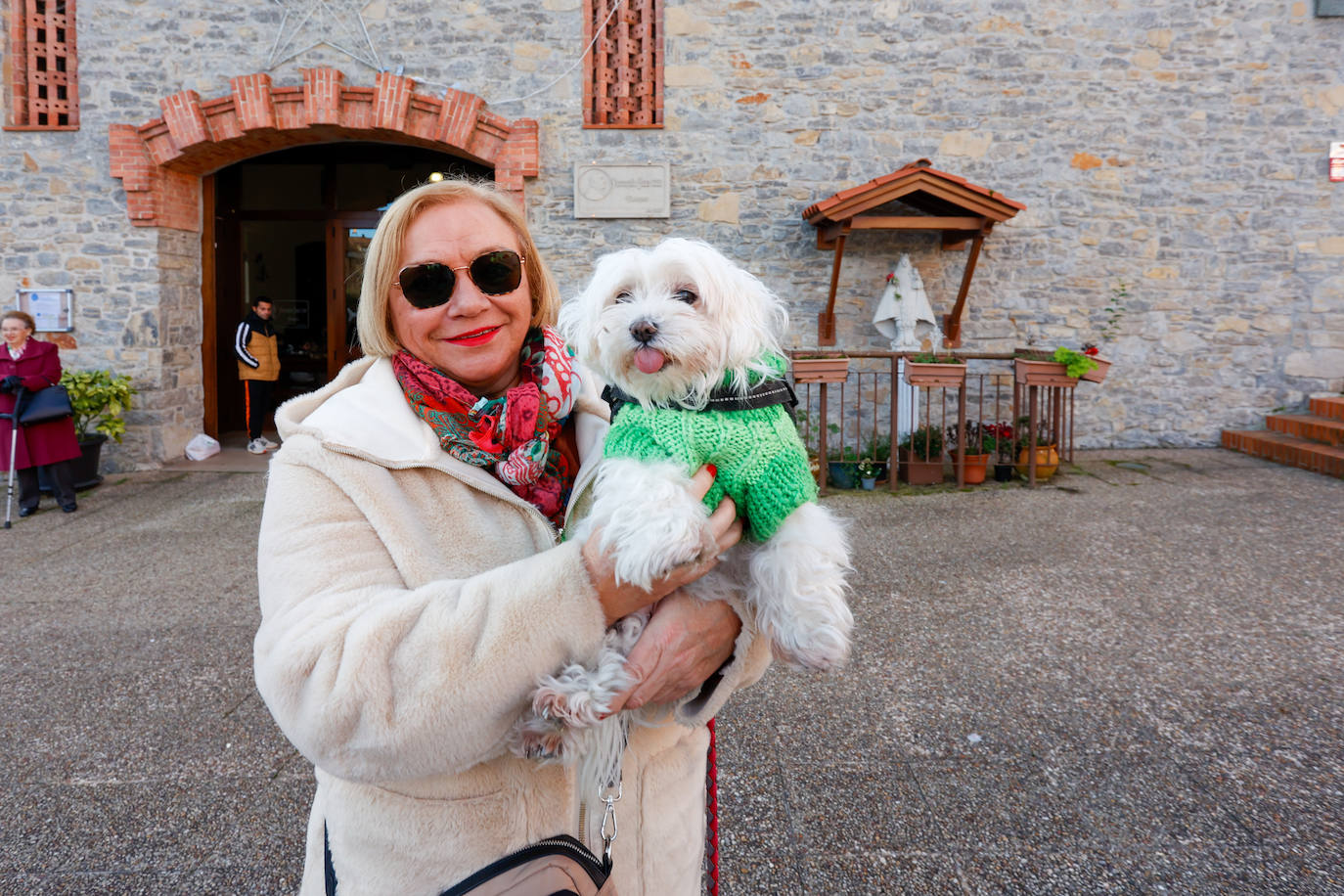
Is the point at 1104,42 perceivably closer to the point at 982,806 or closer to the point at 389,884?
the point at 982,806

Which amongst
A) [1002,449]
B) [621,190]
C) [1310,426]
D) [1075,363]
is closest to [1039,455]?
[1002,449]

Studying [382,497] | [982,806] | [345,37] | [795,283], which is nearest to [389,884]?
[382,497]

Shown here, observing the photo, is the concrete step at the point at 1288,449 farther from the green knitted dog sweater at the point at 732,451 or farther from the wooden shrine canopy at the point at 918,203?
the green knitted dog sweater at the point at 732,451

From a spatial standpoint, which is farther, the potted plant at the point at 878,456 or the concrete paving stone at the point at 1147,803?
the potted plant at the point at 878,456

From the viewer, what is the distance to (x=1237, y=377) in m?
9.47

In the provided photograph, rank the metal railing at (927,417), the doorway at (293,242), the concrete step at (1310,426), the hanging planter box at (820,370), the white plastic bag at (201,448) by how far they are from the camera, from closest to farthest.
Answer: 1. the hanging planter box at (820,370)
2. the metal railing at (927,417)
3. the concrete step at (1310,426)
4. the white plastic bag at (201,448)
5. the doorway at (293,242)

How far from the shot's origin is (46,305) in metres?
8.70

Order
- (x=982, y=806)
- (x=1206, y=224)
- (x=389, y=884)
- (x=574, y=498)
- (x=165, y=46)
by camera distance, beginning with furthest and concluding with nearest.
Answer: (x=1206, y=224)
(x=165, y=46)
(x=982, y=806)
(x=574, y=498)
(x=389, y=884)

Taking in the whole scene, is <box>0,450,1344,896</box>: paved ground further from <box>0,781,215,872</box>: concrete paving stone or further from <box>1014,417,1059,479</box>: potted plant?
<box>1014,417,1059,479</box>: potted plant

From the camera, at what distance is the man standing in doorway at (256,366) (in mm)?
10000

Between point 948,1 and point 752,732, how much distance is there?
8391 millimetres

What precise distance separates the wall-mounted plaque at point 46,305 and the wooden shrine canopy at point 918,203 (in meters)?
7.76

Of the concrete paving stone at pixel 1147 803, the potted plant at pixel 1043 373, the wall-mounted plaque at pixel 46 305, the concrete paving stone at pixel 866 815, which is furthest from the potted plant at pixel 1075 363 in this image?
the wall-mounted plaque at pixel 46 305

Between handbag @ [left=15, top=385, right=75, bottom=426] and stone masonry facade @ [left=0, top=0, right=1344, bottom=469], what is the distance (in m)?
1.77
